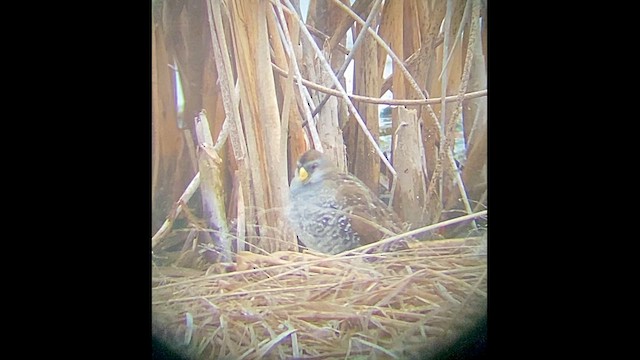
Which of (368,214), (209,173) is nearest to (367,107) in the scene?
(368,214)

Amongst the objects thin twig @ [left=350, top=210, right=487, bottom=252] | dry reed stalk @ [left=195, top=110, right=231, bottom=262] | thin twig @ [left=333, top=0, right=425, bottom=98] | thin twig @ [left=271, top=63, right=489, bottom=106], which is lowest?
thin twig @ [left=350, top=210, right=487, bottom=252]

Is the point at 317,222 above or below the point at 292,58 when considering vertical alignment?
below

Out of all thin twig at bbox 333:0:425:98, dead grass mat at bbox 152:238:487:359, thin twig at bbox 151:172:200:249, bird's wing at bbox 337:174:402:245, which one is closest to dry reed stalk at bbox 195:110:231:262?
thin twig at bbox 151:172:200:249

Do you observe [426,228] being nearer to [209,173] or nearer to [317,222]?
[317,222]

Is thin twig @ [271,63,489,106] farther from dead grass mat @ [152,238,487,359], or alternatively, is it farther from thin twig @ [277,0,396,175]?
dead grass mat @ [152,238,487,359]

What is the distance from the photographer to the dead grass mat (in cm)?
153

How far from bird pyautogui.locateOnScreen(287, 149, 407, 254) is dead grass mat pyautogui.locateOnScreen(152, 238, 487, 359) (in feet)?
0.15

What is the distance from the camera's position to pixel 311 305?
1.53 metres

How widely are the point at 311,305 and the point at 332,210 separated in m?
0.23

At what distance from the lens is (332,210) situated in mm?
1545

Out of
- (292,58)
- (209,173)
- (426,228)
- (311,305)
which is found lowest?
(311,305)

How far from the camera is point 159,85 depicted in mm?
1538
